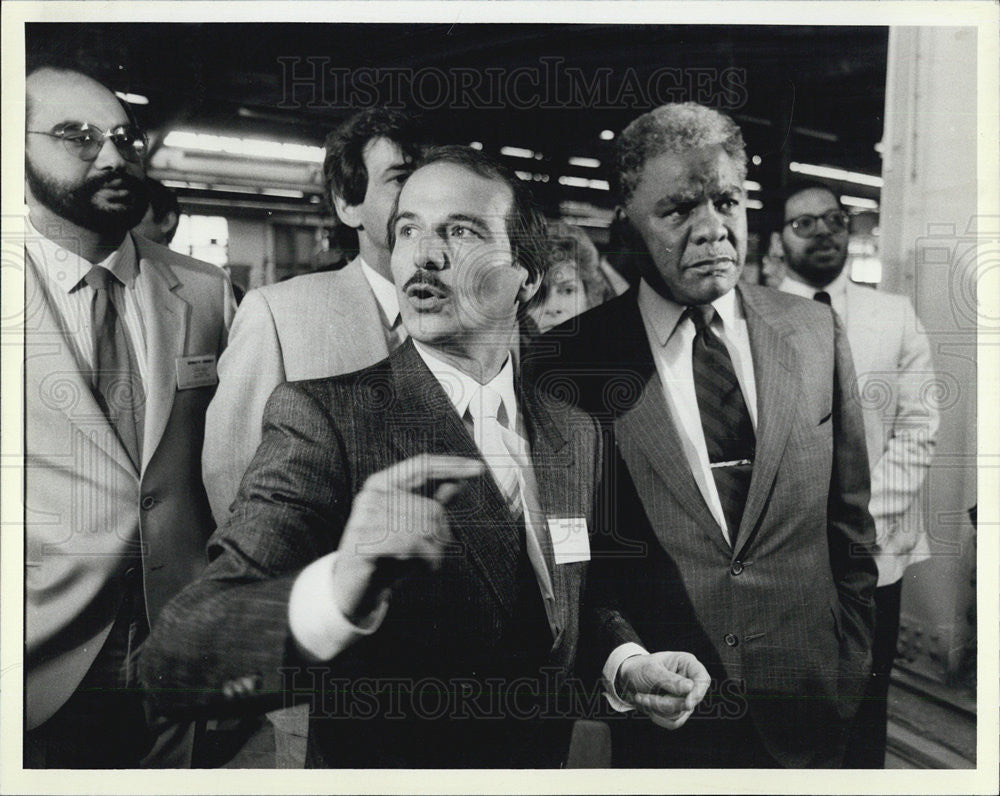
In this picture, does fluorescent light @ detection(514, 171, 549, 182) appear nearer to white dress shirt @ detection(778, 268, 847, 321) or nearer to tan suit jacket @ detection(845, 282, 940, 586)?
white dress shirt @ detection(778, 268, 847, 321)

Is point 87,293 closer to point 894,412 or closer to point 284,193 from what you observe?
point 284,193

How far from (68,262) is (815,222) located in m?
2.42

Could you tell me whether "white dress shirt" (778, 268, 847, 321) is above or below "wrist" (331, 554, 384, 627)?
above

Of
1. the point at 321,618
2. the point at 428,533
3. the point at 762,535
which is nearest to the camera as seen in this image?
the point at 321,618

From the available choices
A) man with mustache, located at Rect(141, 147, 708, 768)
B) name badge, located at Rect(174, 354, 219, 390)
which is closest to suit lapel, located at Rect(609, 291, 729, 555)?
man with mustache, located at Rect(141, 147, 708, 768)

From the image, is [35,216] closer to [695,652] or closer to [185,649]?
[185,649]

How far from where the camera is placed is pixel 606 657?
2.69m

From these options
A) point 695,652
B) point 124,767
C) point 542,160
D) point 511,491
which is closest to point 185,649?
point 124,767

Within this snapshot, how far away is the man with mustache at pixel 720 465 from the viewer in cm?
269

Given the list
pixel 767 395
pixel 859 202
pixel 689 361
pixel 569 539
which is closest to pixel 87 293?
pixel 569 539

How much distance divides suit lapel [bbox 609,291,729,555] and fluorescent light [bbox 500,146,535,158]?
28.1 inches

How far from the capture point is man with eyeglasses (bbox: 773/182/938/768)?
8.98 ft

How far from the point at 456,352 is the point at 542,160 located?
0.68 m

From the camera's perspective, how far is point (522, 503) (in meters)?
2.64
